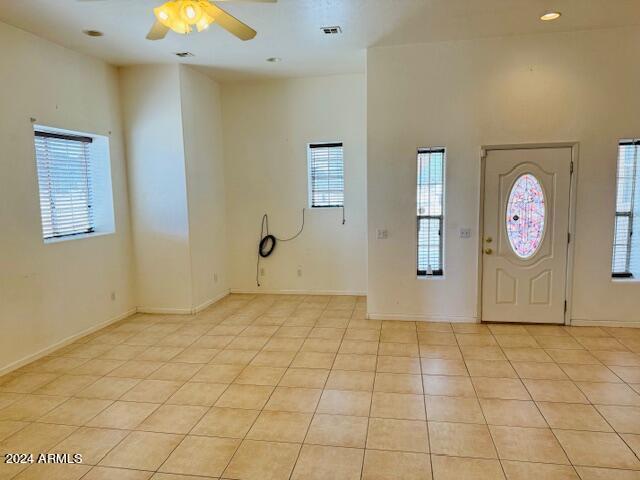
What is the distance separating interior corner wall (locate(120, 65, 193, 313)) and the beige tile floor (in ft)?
2.75

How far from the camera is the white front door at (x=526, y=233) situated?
440cm

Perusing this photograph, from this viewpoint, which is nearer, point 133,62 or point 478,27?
point 478,27

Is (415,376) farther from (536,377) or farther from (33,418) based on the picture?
(33,418)

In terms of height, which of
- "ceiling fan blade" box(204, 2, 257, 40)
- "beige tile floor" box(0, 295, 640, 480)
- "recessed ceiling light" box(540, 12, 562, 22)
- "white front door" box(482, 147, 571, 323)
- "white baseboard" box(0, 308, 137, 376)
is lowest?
"beige tile floor" box(0, 295, 640, 480)

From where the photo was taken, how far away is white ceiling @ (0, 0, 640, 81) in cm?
343

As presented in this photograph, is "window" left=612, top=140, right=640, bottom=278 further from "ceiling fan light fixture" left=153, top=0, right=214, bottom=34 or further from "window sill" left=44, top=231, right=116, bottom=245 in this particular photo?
"window sill" left=44, top=231, right=116, bottom=245

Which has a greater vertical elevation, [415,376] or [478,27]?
[478,27]

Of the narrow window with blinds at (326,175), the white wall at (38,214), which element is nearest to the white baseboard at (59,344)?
the white wall at (38,214)

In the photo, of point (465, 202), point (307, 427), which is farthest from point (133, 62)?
point (307, 427)

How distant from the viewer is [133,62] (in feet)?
15.9

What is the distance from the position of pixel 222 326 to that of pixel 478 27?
4154 mm

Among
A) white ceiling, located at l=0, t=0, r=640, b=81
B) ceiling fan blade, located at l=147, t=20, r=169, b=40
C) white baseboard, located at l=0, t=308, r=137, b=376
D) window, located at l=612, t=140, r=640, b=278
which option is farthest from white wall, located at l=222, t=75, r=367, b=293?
ceiling fan blade, located at l=147, t=20, r=169, b=40

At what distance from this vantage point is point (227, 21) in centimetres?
272

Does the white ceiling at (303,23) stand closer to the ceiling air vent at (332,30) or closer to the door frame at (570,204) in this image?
the ceiling air vent at (332,30)
